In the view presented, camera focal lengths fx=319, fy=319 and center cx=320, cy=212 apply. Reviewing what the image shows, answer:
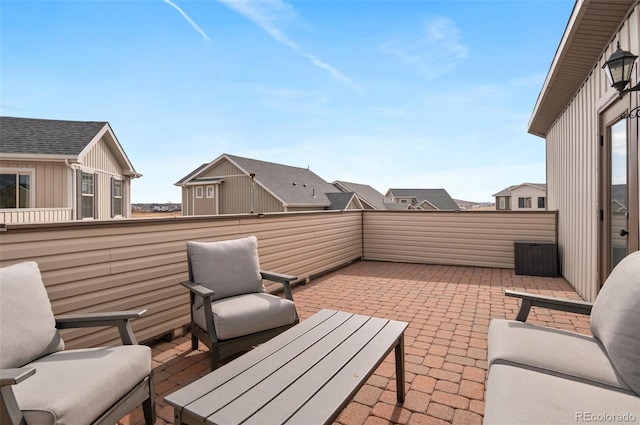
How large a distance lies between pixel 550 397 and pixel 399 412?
95cm

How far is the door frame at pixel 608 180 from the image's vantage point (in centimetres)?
291

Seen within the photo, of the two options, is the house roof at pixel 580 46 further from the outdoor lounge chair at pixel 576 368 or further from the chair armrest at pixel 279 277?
the chair armrest at pixel 279 277

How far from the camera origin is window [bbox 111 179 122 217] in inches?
484

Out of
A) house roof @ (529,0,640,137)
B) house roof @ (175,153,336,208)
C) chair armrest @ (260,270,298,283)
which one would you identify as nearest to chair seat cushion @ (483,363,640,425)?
chair armrest @ (260,270,298,283)

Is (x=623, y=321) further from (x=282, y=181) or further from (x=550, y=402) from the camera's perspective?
(x=282, y=181)

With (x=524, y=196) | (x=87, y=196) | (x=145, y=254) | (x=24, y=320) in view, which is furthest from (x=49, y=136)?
(x=524, y=196)

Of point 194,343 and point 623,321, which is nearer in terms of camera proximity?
point 623,321

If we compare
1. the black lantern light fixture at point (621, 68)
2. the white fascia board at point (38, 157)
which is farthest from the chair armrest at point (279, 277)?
the white fascia board at point (38, 157)

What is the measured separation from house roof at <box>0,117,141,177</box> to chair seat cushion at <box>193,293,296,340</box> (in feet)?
31.7

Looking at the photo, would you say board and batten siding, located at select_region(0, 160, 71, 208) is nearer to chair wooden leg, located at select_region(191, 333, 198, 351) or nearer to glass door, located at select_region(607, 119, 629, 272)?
chair wooden leg, located at select_region(191, 333, 198, 351)

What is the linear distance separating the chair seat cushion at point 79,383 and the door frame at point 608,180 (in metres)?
4.04

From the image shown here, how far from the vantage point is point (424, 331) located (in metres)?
3.27

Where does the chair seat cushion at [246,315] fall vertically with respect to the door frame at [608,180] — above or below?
below

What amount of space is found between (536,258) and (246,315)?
19.0ft
